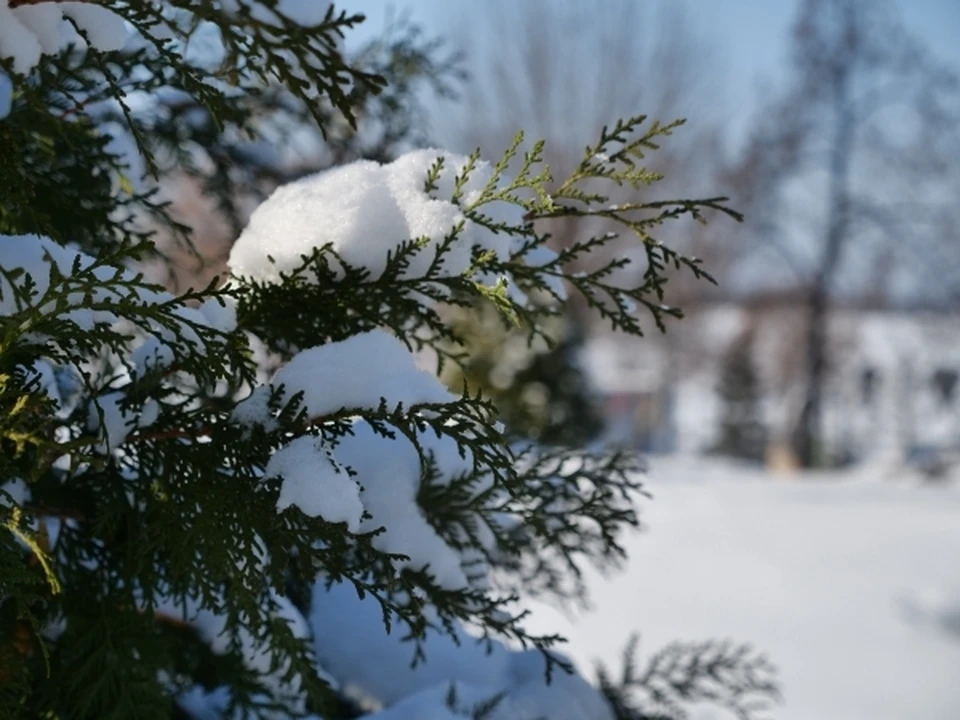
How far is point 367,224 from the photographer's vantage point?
56.1 inches

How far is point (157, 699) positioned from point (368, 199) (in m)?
0.86

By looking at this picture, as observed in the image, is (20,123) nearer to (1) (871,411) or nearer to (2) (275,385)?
(2) (275,385)

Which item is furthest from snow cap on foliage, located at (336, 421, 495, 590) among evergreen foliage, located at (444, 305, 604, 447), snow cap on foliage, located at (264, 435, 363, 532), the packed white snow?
evergreen foliage, located at (444, 305, 604, 447)

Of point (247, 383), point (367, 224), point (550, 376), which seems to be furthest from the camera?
point (550, 376)

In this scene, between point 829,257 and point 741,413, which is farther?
point 741,413

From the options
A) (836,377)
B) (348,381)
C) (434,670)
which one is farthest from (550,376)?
(836,377)

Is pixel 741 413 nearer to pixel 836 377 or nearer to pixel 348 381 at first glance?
pixel 836 377

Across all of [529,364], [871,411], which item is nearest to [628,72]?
[529,364]

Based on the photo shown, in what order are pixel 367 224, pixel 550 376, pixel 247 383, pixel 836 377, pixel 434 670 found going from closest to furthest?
pixel 367 224 → pixel 247 383 → pixel 434 670 → pixel 550 376 → pixel 836 377

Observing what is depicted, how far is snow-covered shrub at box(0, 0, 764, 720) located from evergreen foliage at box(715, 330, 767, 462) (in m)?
23.0

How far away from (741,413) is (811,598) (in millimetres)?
18466

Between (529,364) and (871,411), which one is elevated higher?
(871,411)

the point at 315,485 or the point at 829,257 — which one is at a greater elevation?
the point at 829,257

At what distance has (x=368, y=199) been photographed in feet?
4.71
